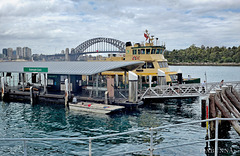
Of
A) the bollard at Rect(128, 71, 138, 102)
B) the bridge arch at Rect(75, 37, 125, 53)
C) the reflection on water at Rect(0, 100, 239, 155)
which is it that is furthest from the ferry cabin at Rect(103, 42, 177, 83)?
the bridge arch at Rect(75, 37, 125, 53)

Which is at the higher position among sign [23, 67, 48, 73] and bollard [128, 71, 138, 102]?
sign [23, 67, 48, 73]

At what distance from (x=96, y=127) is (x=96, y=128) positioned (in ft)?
0.93

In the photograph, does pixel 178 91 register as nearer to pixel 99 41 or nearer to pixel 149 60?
pixel 149 60

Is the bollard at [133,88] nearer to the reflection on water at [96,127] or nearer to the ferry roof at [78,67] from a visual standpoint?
the reflection on water at [96,127]

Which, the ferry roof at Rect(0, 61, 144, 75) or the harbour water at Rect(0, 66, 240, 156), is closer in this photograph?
the harbour water at Rect(0, 66, 240, 156)

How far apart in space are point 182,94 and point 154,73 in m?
8.59

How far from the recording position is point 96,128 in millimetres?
20906

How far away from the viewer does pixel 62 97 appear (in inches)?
1219

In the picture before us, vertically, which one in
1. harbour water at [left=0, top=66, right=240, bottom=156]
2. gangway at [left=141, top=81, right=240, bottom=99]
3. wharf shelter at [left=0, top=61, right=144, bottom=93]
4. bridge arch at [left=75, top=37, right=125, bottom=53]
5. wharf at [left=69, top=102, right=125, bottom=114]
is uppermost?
bridge arch at [left=75, top=37, right=125, bottom=53]

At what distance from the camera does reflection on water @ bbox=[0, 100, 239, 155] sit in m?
15.8

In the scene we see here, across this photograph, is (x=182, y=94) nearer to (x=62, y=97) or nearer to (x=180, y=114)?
(x=180, y=114)

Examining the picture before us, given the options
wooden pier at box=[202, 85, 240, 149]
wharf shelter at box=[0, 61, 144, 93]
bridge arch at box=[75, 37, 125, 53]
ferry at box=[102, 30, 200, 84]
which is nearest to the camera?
wooden pier at box=[202, 85, 240, 149]

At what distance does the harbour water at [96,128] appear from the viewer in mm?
15703

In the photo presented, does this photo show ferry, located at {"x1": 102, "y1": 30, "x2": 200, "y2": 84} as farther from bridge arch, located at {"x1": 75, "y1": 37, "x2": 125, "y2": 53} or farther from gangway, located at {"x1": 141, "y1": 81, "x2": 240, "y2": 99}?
bridge arch, located at {"x1": 75, "y1": 37, "x2": 125, "y2": 53}
